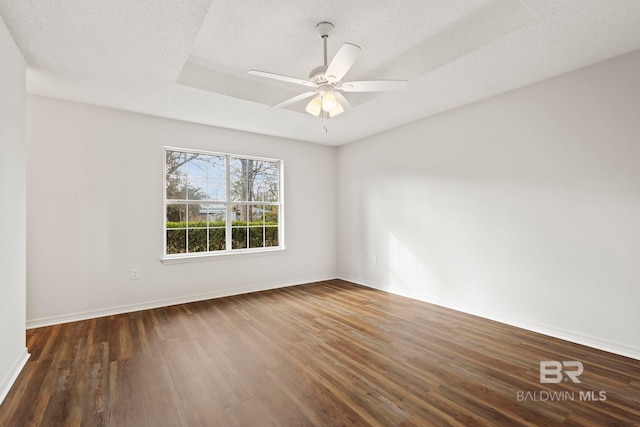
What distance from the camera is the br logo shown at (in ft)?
7.48

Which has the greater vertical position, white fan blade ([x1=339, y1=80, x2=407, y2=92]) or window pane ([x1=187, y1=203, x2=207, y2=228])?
white fan blade ([x1=339, y1=80, x2=407, y2=92])

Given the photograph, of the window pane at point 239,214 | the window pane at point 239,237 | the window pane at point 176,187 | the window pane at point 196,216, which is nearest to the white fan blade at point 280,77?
the window pane at point 176,187

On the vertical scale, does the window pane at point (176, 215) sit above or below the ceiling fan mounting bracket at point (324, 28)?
below

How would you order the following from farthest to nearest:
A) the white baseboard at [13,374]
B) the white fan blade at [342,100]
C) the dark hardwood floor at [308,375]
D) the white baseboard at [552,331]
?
the white fan blade at [342,100], the white baseboard at [552,331], the white baseboard at [13,374], the dark hardwood floor at [308,375]

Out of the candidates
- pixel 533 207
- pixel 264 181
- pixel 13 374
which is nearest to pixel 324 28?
pixel 533 207

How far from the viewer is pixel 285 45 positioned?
289 centimetres

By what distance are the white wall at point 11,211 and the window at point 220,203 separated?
5.99 feet

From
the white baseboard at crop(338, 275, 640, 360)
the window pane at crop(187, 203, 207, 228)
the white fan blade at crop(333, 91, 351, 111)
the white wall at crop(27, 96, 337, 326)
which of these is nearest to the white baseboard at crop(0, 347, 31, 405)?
the white wall at crop(27, 96, 337, 326)

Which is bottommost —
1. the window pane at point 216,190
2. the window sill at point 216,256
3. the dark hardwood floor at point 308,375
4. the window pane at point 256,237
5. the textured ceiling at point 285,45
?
the dark hardwood floor at point 308,375

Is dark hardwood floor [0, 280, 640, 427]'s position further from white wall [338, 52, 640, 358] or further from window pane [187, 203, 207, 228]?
window pane [187, 203, 207, 228]

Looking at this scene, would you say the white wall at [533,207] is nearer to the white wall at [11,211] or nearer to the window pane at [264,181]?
the window pane at [264,181]

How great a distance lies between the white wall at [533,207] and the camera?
8.88 ft

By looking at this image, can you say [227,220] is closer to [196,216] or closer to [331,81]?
[196,216]

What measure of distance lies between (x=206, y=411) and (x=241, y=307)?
7.14ft
